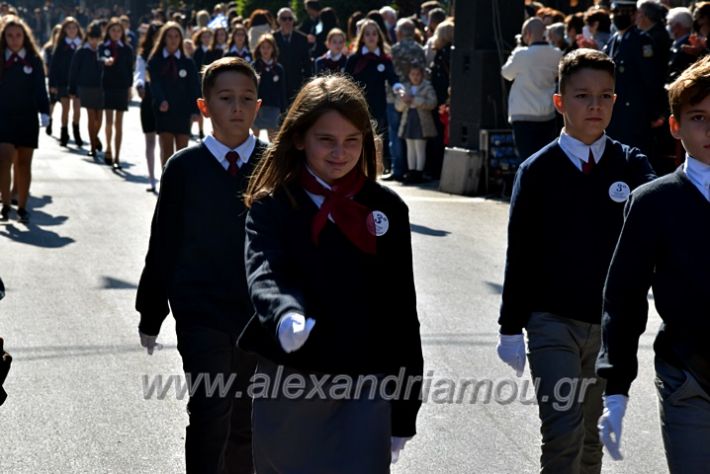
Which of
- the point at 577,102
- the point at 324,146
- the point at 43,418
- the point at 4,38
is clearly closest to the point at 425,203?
the point at 4,38

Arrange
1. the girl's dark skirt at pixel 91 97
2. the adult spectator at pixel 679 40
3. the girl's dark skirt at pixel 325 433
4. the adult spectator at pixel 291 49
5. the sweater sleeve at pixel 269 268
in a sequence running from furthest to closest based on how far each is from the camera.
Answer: the girl's dark skirt at pixel 91 97 < the adult spectator at pixel 291 49 < the adult spectator at pixel 679 40 < the girl's dark skirt at pixel 325 433 < the sweater sleeve at pixel 269 268

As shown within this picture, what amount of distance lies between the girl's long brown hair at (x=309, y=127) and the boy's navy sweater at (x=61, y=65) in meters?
18.2

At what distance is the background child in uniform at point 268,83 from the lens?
17.4 metres

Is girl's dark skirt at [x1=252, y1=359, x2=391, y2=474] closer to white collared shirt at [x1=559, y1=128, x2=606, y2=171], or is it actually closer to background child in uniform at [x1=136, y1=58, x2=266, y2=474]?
background child in uniform at [x1=136, y1=58, x2=266, y2=474]

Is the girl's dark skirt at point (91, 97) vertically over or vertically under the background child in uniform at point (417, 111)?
under

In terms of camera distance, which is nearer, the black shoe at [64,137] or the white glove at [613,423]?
the white glove at [613,423]

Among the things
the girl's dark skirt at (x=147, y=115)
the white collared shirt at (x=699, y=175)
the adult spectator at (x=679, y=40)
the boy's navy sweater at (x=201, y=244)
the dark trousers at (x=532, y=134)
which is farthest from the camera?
the girl's dark skirt at (x=147, y=115)

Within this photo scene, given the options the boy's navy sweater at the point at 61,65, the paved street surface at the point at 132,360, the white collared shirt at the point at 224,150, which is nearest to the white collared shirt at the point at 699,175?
the white collared shirt at the point at 224,150

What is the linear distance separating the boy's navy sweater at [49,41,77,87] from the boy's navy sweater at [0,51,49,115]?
8119mm

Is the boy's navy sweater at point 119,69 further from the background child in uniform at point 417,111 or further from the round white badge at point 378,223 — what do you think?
the round white badge at point 378,223

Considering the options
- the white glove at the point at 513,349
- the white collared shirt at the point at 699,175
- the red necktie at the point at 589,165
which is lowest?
the white glove at the point at 513,349

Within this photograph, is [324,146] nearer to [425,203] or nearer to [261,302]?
[261,302]

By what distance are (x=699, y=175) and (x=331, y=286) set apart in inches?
45.7

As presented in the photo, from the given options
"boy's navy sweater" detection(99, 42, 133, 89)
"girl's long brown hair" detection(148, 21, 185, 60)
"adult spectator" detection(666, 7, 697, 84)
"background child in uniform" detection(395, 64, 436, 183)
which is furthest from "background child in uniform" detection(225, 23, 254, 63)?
"adult spectator" detection(666, 7, 697, 84)
